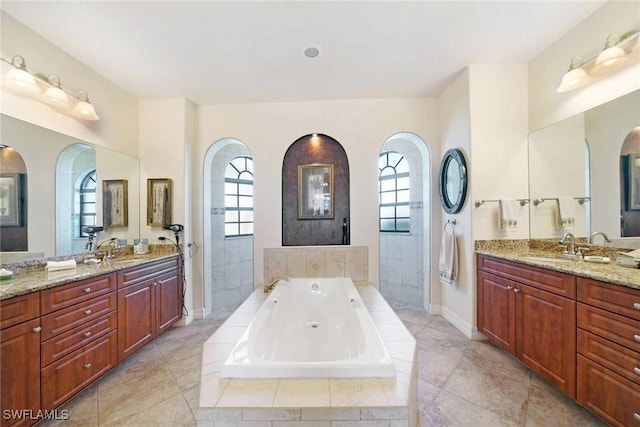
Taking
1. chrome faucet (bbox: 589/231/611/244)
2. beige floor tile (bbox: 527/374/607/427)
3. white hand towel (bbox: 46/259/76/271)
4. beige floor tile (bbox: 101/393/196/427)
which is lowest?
beige floor tile (bbox: 101/393/196/427)

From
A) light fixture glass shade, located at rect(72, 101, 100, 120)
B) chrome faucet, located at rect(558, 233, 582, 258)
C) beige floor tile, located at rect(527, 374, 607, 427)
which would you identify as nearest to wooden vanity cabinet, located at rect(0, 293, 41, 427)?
light fixture glass shade, located at rect(72, 101, 100, 120)

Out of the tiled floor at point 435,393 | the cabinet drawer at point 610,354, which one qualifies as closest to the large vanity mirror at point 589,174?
the cabinet drawer at point 610,354

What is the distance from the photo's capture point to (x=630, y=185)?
172cm

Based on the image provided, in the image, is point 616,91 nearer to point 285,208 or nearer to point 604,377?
point 604,377

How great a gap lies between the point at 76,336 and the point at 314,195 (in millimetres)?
2394

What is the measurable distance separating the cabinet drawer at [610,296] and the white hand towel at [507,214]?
3.14 feet

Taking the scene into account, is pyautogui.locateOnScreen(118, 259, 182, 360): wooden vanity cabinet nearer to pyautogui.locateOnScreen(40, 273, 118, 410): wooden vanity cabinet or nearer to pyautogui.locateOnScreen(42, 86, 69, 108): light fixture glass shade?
pyautogui.locateOnScreen(40, 273, 118, 410): wooden vanity cabinet

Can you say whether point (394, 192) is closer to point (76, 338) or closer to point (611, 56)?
point (611, 56)

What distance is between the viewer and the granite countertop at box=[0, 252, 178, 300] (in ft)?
4.35

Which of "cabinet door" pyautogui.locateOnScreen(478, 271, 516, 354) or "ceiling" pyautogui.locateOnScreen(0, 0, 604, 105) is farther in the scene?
"cabinet door" pyautogui.locateOnScreen(478, 271, 516, 354)

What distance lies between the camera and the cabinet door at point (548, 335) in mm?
1509

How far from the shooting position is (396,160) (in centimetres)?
393

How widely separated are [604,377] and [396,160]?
3.17 metres

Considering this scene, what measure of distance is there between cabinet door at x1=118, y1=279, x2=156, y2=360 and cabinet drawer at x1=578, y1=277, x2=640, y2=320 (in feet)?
10.8
